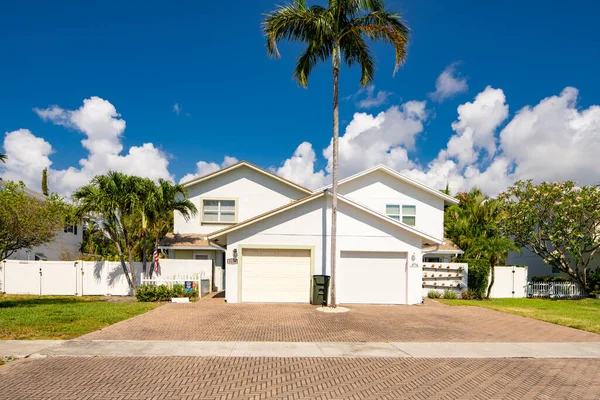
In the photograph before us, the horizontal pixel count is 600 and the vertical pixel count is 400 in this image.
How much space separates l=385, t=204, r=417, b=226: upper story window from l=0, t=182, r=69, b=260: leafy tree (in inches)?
→ 685

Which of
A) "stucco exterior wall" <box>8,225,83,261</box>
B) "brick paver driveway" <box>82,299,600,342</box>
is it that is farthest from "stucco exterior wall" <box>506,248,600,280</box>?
"stucco exterior wall" <box>8,225,83,261</box>

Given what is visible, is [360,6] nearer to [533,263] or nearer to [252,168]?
[252,168]

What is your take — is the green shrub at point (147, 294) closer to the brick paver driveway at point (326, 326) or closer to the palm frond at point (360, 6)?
the brick paver driveway at point (326, 326)

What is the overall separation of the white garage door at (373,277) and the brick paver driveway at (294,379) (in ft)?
29.1

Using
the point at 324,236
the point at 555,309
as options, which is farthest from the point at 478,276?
the point at 324,236

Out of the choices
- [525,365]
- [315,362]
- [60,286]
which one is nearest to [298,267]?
[315,362]

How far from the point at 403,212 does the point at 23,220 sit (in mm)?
19261

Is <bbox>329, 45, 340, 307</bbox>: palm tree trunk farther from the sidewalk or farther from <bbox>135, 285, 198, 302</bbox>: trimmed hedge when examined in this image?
<bbox>135, 285, 198, 302</bbox>: trimmed hedge

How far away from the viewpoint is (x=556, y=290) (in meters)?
24.1

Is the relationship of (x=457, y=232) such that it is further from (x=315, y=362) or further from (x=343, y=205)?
(x=315, y=362)

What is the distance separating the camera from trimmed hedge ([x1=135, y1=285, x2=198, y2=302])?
17750 millimetres

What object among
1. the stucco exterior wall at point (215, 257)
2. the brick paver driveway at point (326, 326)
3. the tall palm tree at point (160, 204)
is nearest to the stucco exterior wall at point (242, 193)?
the stucco exterior wall at point (215, 257)

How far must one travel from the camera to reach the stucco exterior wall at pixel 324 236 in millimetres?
17516

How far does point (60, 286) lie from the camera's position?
2028cm
